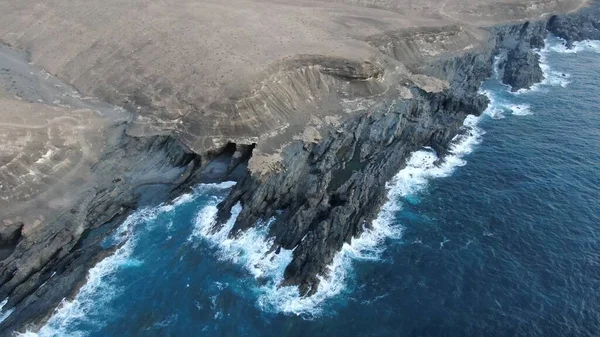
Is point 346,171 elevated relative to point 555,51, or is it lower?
lower

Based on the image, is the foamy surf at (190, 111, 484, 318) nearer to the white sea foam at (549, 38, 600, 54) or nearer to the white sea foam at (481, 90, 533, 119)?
the white sea foam at (481, 90, 533, 119)

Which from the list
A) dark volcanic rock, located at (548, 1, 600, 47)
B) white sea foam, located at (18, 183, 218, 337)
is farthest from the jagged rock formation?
dark volcanic rock, located at (548, 1, 600, 47)

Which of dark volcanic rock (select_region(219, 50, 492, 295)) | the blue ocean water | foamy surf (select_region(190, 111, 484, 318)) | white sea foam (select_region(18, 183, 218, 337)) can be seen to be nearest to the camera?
the blue ocean water

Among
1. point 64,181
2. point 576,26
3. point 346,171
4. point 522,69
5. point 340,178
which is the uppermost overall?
point 576,26

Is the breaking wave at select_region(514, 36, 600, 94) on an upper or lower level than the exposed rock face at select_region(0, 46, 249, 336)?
upper

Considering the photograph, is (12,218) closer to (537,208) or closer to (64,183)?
(64,183)

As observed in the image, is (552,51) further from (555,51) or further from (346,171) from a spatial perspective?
(346,171)

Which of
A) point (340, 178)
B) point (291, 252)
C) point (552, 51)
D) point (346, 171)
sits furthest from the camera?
point (552, 51)

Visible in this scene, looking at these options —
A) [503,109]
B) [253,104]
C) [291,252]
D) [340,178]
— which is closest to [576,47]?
[503,109]
